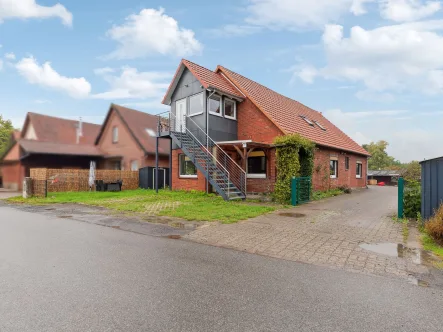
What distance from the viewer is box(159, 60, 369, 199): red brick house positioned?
591 inches

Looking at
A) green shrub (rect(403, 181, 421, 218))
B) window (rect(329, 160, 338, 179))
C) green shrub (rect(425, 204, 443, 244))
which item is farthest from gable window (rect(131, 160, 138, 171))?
green shrub (rect(425, 204, 443, 244))

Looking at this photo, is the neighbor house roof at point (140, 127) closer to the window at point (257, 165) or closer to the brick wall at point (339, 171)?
the window at point (257, 165)

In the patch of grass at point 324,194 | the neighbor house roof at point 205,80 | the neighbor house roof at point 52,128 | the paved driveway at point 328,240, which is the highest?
the neighbor house roof at point 205,80

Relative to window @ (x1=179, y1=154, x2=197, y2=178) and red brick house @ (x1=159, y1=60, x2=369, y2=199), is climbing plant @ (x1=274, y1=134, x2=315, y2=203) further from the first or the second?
window @ (x1=179, y1=154, x2=197, y2=178)

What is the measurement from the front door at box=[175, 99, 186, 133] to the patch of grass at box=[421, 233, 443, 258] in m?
12.9

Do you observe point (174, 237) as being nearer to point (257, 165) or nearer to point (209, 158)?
point (209, 158)

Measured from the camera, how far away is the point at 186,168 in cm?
1770

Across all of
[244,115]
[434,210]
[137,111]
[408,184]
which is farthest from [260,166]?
[137,111]

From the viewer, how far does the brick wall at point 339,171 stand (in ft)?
55.0

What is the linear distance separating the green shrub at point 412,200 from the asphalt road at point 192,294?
6.16 metres

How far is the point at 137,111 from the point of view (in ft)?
90.6

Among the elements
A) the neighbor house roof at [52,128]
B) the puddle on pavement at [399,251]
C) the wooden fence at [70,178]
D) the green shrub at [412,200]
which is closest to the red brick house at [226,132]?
the wooden fence at [70,178]

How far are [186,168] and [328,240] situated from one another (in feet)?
40.6

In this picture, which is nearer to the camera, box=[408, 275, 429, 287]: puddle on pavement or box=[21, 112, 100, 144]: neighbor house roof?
box=[408, 275, 429, 287]: puddle on pavement
